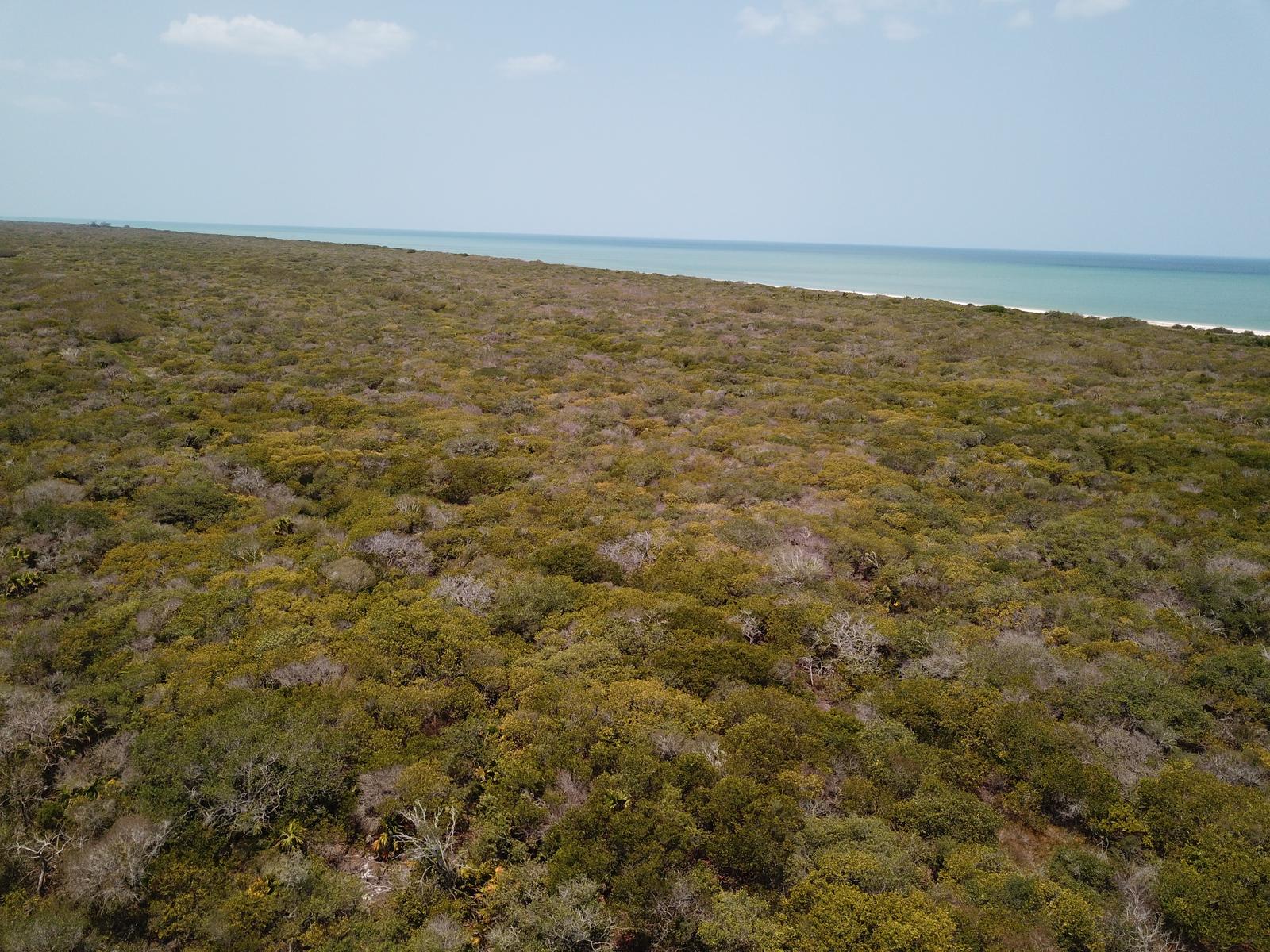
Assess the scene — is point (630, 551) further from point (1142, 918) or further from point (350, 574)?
point (1142, 918)

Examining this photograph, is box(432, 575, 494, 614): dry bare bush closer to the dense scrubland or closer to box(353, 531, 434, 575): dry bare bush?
the dense scrubland

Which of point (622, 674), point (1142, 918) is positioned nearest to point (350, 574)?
point (622, 674)

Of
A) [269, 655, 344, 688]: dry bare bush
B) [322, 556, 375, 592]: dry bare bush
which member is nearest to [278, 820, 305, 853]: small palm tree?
[269, 655, 344, 688]: dry bare bush

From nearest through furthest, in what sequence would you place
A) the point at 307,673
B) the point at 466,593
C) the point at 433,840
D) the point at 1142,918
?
the point at 1142,918 < the point at 433,840 < the point at 307,673 < the point at 466,593

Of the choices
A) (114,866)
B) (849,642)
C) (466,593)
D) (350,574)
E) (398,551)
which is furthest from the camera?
(398,551)

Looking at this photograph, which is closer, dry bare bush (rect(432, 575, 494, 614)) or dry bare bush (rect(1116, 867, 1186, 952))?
dry bare bush (rect(1116, 867, 1186, 952))

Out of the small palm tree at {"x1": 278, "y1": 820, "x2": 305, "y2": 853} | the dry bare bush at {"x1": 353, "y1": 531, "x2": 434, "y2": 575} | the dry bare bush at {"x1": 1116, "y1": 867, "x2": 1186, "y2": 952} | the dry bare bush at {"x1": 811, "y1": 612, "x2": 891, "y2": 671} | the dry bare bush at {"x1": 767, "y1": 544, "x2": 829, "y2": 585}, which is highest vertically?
the dry bare bush at {"x1": 767, "y1": 544, "x2": 829, "y2": 585}

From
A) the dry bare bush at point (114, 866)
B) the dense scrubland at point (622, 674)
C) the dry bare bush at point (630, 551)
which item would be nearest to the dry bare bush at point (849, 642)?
the dense scrubland at point (622, 674)

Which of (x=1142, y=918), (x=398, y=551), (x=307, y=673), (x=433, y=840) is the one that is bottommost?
(x=433, y=840)

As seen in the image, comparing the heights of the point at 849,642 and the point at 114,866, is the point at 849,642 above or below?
above
